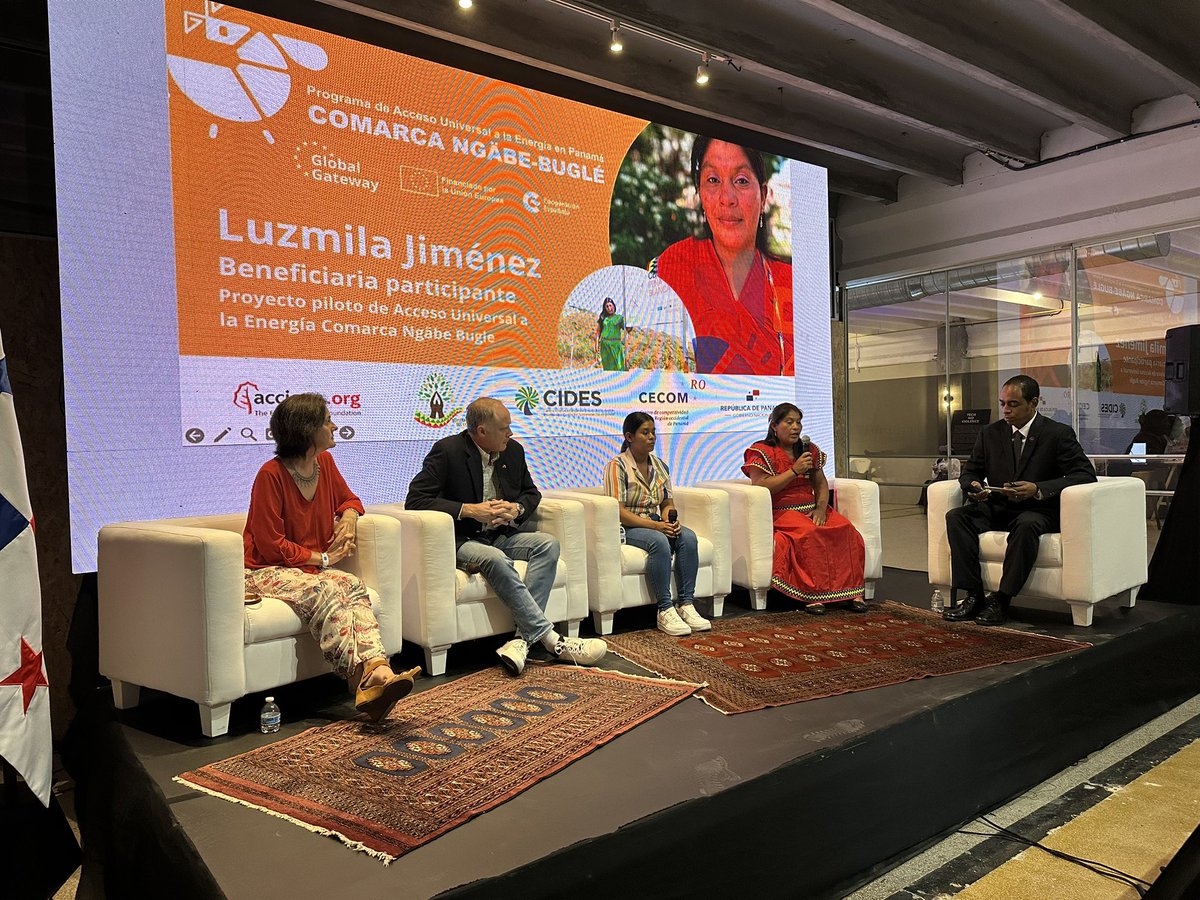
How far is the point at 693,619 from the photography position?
3.92 meters

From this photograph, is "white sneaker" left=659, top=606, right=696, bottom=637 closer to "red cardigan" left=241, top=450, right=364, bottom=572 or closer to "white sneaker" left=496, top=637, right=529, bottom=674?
"white sneaker" left=496, top=637, right=529, bottom=674

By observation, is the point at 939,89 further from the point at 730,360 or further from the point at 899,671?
the point at 899,671

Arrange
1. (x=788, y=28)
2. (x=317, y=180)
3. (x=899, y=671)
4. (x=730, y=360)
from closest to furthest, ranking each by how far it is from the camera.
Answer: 1. (x=899, y=671)
2. (x=317, y=180)
3. (x=788, y=28)
4. (x=730, y=360)

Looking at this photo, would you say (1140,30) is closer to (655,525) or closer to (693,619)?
(655,525)

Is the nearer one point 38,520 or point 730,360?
point 38,520

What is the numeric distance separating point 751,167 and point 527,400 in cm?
250

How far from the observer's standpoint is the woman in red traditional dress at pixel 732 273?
548 cm

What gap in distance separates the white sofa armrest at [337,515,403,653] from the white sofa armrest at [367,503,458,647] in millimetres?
99

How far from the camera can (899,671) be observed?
3.19 meters

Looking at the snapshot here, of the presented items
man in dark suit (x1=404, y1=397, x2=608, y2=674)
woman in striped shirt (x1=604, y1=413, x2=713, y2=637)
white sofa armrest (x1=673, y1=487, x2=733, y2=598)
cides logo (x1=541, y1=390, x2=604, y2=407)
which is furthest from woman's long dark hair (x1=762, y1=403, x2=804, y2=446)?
man in dark suit (x1=404, y1=397, x2=608, y2=674)

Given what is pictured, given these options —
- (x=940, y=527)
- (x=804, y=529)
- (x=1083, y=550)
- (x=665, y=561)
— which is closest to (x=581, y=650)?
(x=665, y=561)

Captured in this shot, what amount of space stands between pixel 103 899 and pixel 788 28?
538 cm

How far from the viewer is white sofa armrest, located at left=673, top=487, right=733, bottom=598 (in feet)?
13.9

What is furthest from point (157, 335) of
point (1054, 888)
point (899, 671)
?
point (1054, 888)
